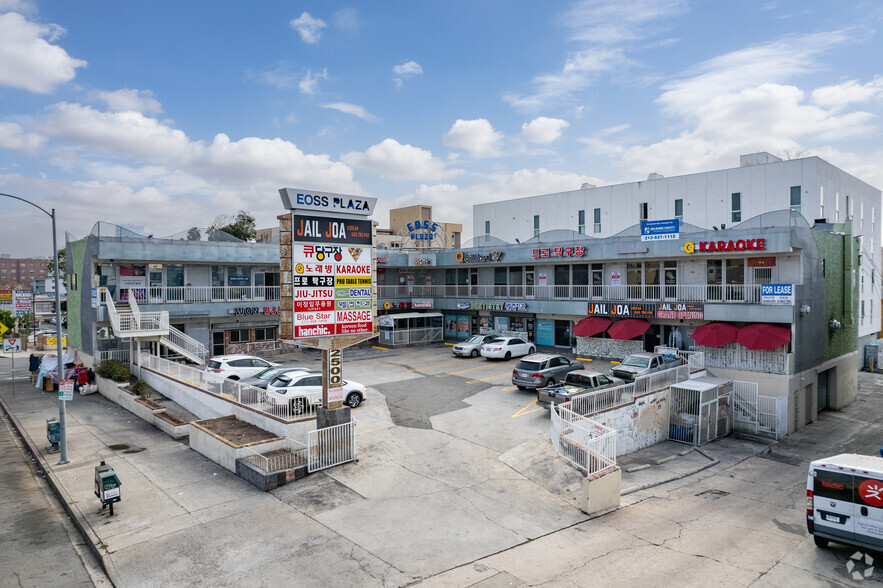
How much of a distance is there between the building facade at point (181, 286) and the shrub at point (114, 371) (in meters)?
1.87

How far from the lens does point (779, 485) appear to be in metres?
17.0

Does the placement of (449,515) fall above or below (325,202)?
below

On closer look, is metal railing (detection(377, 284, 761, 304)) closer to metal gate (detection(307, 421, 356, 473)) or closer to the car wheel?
metal gate (detection(307, 421, 356, 473))

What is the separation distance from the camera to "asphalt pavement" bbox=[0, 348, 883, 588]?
10.5 meters

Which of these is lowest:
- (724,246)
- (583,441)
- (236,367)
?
A: (583,441)

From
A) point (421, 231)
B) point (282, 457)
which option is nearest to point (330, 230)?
point (282, 457)

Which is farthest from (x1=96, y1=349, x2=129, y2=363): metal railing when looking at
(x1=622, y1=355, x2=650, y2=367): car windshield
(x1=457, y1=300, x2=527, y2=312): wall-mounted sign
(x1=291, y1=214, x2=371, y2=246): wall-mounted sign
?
(x1=622, y1=355, x2=650, y2=367): car windshield

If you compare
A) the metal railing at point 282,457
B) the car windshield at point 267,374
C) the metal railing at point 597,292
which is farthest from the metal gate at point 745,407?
the car windshield at point 267,374

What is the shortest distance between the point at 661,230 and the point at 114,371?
29869mm

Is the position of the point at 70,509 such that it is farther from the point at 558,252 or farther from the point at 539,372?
the point at 558,252

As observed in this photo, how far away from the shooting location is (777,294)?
2516cm

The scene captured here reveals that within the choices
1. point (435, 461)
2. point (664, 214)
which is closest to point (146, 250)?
point (435, 461)

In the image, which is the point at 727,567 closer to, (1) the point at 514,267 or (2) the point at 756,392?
(2) the point at 756,392

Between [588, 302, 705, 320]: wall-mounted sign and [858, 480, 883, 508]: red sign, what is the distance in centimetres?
1839
